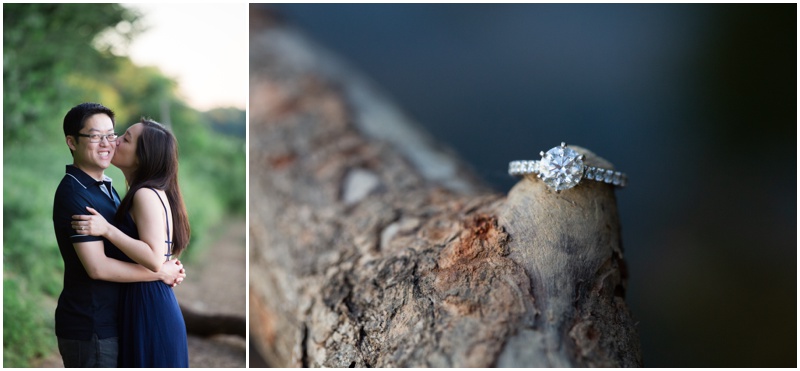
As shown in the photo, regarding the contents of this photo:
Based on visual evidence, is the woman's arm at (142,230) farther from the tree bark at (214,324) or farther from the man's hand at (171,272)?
the tree bark at (214,324)

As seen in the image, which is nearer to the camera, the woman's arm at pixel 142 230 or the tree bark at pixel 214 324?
the woman's arm at pixel 142 230

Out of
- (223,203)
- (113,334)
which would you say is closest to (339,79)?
(113,334)

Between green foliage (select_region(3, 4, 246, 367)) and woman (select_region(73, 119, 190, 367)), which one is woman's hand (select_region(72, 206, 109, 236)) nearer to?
woman (select_region(73, 119, 190, 367))

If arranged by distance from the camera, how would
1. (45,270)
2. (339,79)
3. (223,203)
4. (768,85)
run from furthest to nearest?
1. (223,203)
2. (768,85)
3. (339,79)
4. (45,270)

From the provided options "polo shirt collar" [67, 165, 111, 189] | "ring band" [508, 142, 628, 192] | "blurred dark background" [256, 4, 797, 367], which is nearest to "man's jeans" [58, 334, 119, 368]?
"polo shirt collar" [67, 165, 111, 189]

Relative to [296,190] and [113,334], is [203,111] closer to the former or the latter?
[296,190]

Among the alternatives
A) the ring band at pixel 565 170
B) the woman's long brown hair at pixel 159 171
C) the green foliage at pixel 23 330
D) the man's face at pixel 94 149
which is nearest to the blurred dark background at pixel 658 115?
the ring band at pixel 565 170

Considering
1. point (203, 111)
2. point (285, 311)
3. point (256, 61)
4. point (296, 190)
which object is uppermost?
point (256, 61)
